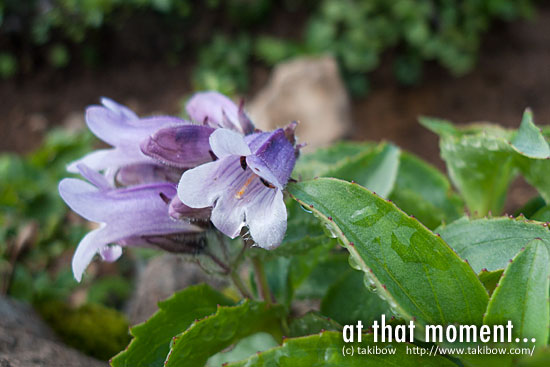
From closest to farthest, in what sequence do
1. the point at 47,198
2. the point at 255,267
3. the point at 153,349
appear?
1. the point at 153,349
2. the point at 255,267
3. the point at 47,198

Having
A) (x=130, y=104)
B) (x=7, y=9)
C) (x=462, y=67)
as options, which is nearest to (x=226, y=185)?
(x=462, y=67)

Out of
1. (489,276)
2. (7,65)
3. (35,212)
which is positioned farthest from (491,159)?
(7,65)

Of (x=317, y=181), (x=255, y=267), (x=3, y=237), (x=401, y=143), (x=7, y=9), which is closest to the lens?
(x=317, y=181)

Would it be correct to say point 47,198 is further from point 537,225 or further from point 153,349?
point 537,225

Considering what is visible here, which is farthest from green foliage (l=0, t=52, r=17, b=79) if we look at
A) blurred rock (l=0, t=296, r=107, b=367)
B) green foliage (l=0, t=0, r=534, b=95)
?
blurred rock (l=0, t=296, r=107, b=367)

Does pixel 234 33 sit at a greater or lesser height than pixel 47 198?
greater

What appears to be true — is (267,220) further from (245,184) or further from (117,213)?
(117,213)

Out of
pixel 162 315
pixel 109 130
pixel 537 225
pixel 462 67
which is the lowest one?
pixel 162 315
